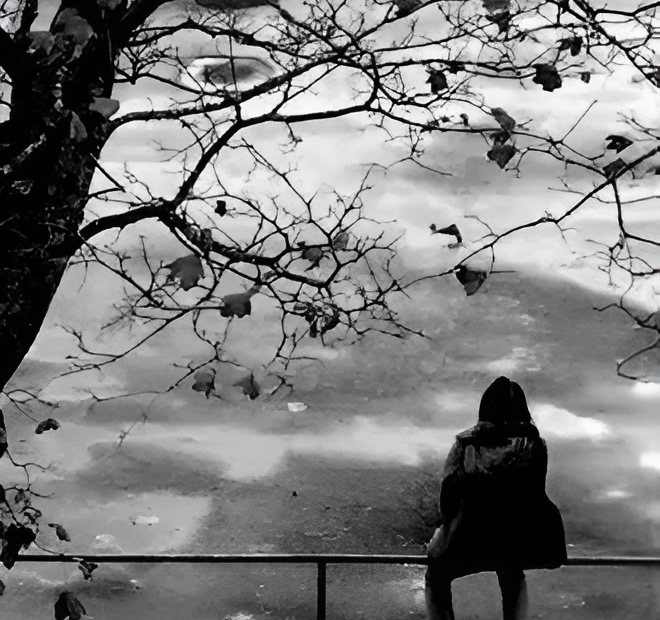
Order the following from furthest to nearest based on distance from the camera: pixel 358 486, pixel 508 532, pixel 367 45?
pixel 358 486
pixel 367 45
pixel 508 532

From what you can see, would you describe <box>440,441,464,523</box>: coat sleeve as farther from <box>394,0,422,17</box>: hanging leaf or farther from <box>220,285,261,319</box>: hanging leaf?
<box>394,0,422,17</box>: hanging leaf

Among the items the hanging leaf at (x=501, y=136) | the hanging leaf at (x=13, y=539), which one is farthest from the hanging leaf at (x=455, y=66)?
the hanging leaf at (x=13, y=539)

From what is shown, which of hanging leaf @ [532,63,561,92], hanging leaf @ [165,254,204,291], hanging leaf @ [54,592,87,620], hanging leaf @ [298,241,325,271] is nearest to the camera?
hanging leaf @ [165,254,204,291]

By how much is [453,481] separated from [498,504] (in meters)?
0.24

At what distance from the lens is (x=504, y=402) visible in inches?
193

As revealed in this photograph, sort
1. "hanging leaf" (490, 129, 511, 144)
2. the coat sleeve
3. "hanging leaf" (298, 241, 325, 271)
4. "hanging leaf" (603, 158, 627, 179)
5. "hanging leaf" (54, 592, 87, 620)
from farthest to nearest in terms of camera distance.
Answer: the coat sleeve → "hanging leaf" (298, 241, 325, 271) → "hanging leaf" (54, 592, 87, 620) → "hanging leaf" (490, 129, 511, 144) → "hanging leaf" (603, 158, 627, 179)

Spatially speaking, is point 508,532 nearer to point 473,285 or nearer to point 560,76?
point 473,285

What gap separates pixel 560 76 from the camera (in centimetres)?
430

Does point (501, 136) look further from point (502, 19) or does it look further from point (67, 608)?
point (67, 608)

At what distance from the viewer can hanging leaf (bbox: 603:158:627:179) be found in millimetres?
3941

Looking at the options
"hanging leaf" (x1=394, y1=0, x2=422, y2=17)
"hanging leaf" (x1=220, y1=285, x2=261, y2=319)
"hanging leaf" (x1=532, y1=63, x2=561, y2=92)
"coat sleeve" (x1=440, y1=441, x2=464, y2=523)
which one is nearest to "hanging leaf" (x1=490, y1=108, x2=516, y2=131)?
"hanging leaf" (x1=532, y1=63, x2=561, y2=92)

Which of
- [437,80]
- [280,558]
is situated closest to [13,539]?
[280,558]

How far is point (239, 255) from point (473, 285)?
1.26 m

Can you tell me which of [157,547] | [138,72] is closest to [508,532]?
[138,72]
